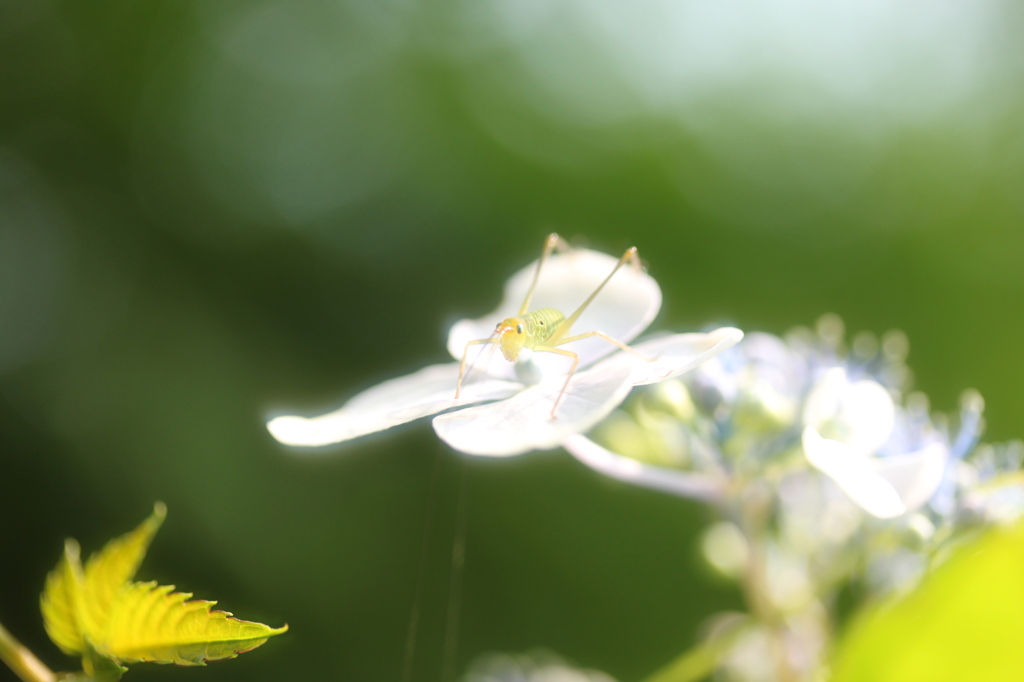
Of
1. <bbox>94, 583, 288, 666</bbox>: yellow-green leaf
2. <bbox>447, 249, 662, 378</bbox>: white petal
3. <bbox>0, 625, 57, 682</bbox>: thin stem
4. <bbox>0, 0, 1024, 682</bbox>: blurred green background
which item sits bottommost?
<bbox>0, 625, 57, 682</bbox>: thin stem

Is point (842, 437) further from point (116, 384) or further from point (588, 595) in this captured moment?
point (116, 384)

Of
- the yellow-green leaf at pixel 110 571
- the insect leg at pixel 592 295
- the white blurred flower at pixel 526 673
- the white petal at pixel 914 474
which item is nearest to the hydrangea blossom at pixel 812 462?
the white petal at pixel 914 474

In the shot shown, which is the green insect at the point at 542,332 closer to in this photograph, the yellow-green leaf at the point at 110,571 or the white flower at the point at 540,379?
the white flower at the point at 540,379

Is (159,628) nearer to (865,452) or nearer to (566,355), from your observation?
(566,355)

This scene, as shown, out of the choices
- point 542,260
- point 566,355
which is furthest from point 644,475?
point 542,260

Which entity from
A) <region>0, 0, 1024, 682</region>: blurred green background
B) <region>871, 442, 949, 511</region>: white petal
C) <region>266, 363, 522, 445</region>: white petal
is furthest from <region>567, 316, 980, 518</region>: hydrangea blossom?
<region>0, 0, 1024, 682</region>: blurred green background

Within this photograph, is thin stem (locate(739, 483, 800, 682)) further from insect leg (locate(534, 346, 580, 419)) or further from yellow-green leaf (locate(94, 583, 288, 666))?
yellow-green leaf (locate(94, 583, 288, 666))
